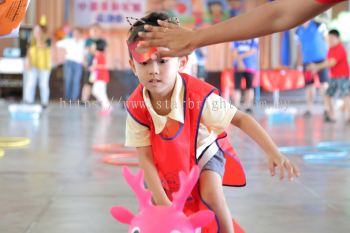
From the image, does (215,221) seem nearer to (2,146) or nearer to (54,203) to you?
(54,203)

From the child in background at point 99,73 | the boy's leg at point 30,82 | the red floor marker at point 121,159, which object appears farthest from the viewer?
the child in background at point 99,73

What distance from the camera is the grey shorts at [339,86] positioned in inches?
385

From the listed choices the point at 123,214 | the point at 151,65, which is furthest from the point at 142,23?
the point at 123,214

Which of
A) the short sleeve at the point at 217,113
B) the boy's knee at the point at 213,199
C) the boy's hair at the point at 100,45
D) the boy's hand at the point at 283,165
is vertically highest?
the boy's hair at the point at 100,45

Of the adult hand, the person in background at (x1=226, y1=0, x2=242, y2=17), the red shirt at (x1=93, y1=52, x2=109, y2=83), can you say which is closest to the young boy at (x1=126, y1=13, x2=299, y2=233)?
the adult hand

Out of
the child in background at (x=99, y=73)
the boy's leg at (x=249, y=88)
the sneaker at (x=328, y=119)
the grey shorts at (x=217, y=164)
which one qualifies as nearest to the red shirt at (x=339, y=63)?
the sneaker at (x=328, y=119)

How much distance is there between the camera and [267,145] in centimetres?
250

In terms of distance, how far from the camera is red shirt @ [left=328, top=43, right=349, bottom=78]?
32.1 feet

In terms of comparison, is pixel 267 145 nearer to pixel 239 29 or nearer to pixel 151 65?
pixel 151 65

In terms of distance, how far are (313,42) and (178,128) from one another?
806 centimetres

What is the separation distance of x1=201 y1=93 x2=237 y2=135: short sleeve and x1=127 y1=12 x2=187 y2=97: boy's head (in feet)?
0.60

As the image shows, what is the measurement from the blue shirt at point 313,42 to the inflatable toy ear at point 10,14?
7.94 meters

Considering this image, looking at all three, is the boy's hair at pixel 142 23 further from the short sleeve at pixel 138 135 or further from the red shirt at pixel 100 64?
the red shirt at pixel 100 64

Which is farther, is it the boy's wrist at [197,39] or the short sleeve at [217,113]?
the short sleeve at [217,113]
